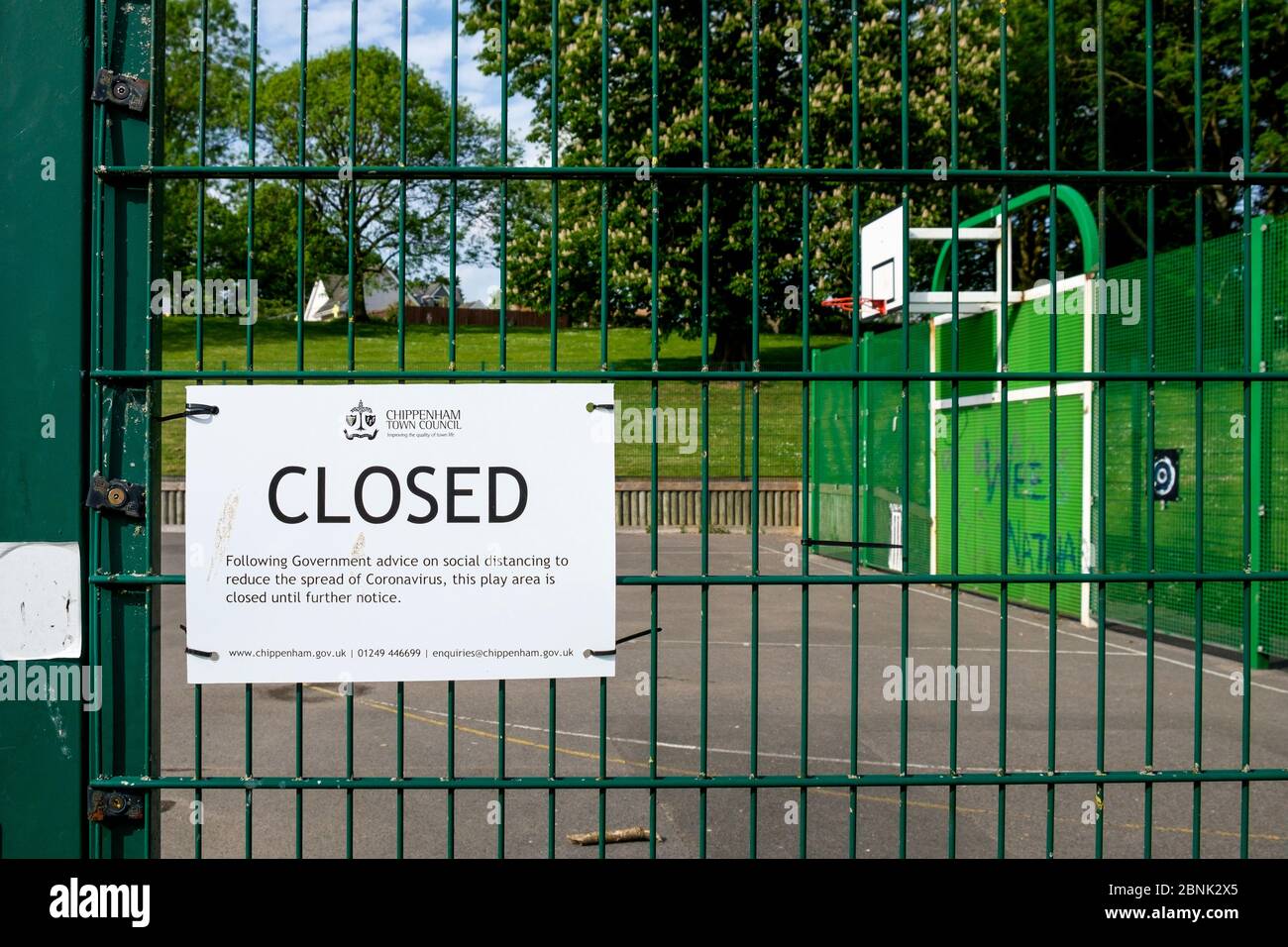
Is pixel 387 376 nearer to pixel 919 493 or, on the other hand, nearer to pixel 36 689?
pixel 36 689

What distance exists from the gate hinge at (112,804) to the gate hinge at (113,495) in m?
0.72

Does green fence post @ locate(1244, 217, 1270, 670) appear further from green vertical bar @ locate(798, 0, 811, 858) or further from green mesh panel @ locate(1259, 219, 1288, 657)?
green vertical bar @ locate(798, 0, 811, 858)

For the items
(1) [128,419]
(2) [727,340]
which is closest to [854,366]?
(1) [128,419]

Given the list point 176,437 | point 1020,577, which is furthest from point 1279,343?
point 176,437

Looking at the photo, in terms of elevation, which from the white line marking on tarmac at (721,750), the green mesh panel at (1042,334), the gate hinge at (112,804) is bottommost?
the white line marking on tarmac at (721,750)

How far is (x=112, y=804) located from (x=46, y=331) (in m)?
1.21

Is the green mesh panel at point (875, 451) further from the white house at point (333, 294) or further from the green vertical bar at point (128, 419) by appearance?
the green vertical bar at point (128, 419)

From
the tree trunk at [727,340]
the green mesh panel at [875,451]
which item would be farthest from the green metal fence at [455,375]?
the green mesh panel at [875,451]

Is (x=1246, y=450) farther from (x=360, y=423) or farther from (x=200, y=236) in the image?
(x=200, y=236)

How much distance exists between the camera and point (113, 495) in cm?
291

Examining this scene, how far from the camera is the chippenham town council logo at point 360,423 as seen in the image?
292 cm

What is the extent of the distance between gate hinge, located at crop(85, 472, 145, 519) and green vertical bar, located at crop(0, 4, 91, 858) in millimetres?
45

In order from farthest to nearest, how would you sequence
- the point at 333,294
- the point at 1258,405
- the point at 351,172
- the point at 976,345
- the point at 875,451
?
the point at 875,451
the point at 976,345
the point at 1258,405
the point at 333,294
the point at 351,172
